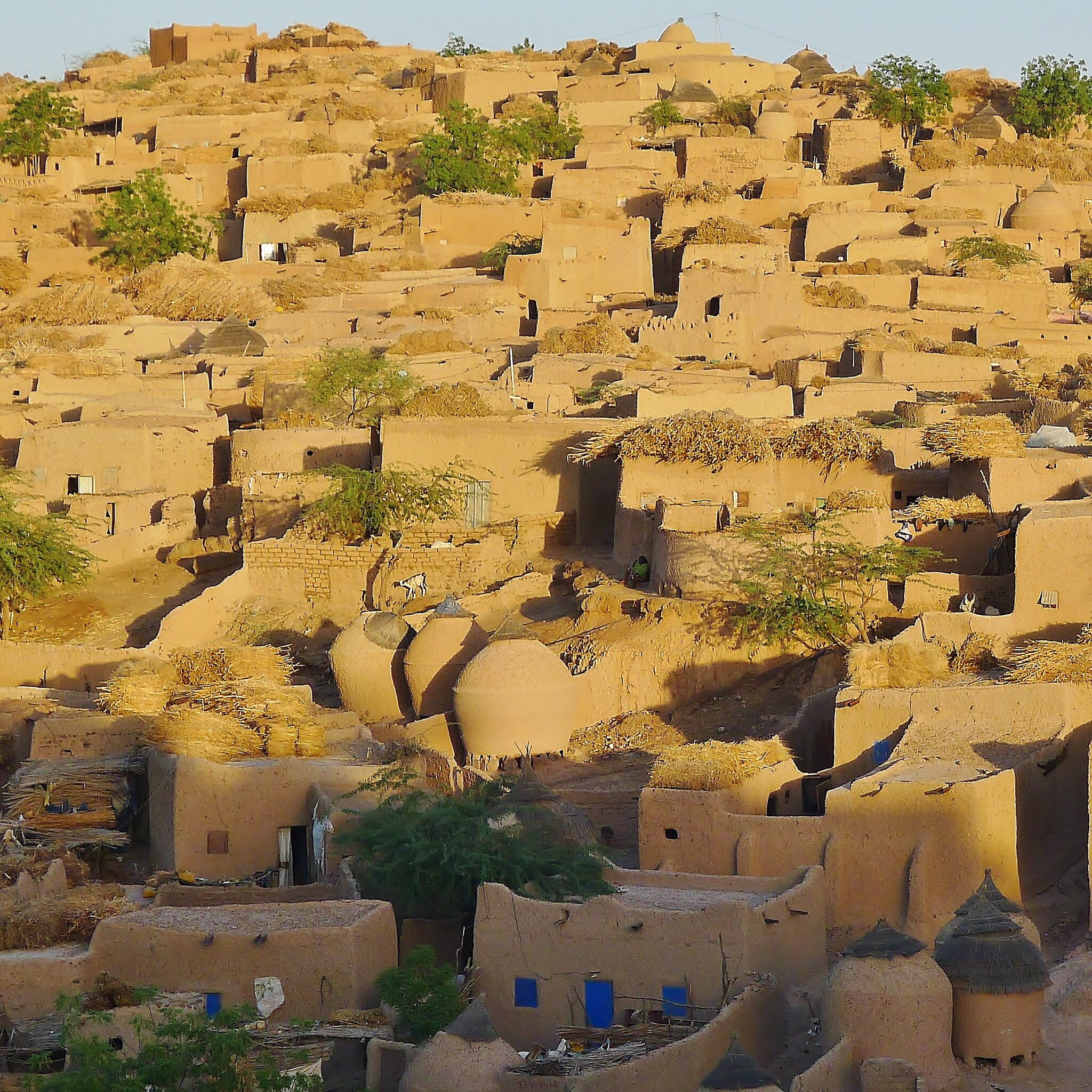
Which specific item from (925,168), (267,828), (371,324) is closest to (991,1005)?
→ (267,828)

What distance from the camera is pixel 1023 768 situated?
1577 centimetres

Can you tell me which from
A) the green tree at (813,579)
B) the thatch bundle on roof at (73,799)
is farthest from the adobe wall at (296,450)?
the thatch bundle on roof at (73,799)

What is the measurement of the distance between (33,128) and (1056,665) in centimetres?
3422

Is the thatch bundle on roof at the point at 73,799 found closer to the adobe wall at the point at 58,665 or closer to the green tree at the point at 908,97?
the adobe wall at the point at 58,665

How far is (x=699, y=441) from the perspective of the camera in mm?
21344

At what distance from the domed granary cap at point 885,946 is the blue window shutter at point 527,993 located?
2.06 meters

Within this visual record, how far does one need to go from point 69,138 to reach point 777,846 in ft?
117

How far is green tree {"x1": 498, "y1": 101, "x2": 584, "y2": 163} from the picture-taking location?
41281 millimetres

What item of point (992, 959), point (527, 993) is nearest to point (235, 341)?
point (527, 993)

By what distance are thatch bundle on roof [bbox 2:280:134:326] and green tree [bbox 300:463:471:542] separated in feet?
39.9

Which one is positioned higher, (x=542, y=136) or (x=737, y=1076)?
(x=542, y=136)

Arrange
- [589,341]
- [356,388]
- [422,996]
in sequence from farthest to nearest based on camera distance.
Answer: [589,341] < [356,388] < [422,996]

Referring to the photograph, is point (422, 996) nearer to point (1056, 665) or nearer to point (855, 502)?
point (1056, 665)

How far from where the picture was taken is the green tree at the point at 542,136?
41.3 metres
